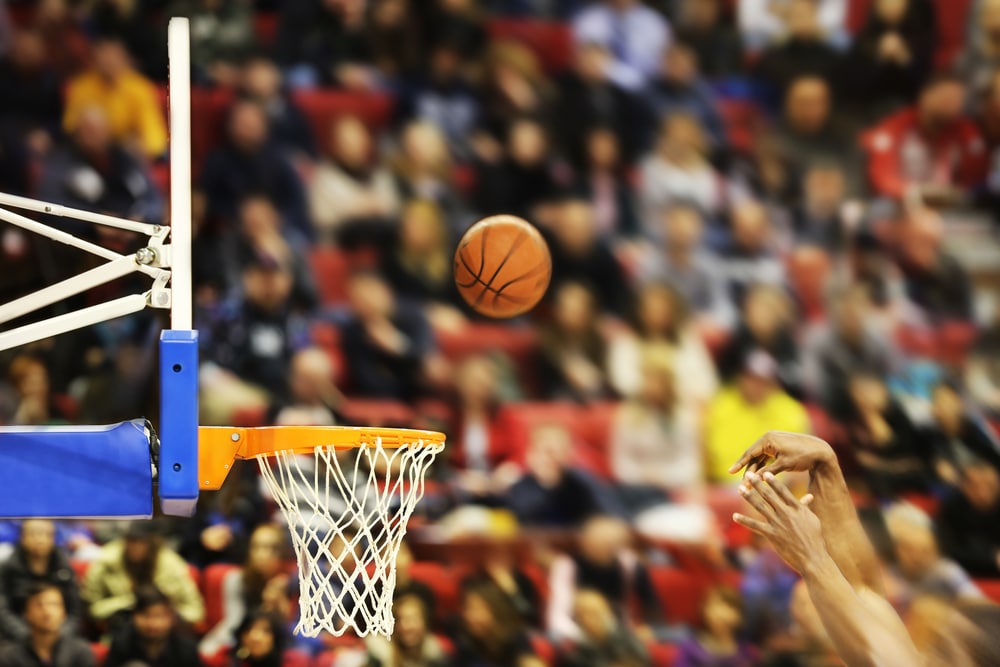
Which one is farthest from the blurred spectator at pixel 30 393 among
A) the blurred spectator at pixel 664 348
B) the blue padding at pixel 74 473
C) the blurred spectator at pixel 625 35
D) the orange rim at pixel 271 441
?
the blurred spectator at pixel 625 35

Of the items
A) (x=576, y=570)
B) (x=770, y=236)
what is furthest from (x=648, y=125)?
(x=576, y=570)

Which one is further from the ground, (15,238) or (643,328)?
(15,238)

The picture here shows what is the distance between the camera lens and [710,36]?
5.72 metres

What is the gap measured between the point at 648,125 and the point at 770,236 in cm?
78

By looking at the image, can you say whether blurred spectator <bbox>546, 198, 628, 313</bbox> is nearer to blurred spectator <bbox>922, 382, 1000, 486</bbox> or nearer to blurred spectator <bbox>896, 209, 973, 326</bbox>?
blurred spectator <bbox>896, 209, 973, 326</bbox>

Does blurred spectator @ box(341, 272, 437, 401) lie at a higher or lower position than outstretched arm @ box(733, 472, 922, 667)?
higher

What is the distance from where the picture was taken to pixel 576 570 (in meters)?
4.83

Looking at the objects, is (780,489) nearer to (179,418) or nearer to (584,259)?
(179,418)

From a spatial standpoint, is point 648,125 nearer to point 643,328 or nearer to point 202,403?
point 643,328

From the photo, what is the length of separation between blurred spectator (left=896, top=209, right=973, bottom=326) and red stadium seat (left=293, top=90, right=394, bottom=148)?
2.47 meters

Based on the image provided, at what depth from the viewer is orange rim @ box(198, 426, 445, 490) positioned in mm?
2447

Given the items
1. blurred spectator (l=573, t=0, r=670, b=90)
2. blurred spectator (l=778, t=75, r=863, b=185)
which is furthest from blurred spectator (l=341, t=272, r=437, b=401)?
blurred spectator (l=778, t=75, r=863, b=185)

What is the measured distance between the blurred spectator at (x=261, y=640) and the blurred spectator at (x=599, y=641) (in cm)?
110

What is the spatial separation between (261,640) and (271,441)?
2223 mm
